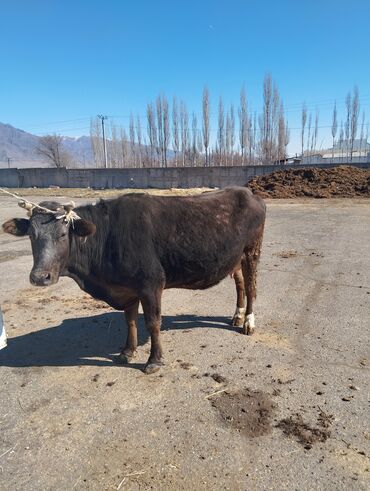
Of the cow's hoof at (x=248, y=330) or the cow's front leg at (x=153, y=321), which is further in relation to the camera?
the cow's hoof at (x=248, y=330)

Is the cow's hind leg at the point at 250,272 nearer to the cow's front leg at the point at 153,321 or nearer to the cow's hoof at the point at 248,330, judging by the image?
the cow's hoof at the point at 248,330

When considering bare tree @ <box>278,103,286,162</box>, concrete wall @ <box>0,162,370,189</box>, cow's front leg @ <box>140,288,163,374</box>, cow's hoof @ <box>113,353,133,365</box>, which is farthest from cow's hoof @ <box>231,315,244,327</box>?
bare tree @ <box>278,103,286,162</box>

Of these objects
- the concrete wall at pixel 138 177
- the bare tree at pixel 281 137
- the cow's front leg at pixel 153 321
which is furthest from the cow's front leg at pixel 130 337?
the bare tree at pixel 281 137

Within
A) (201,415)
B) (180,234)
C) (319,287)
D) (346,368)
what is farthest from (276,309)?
(201,415)

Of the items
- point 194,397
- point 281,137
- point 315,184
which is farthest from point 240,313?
point 281,137

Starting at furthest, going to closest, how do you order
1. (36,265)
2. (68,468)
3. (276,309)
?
(276,309) < (36,265) < (68,468)

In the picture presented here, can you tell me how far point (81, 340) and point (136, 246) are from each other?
167 cm

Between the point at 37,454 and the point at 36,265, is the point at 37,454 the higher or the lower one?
the lower one

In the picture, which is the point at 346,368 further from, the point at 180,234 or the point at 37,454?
the point at 37,454

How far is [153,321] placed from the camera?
4.35 metres

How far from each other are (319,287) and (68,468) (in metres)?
5.24

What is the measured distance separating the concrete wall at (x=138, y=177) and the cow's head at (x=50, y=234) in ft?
99.1

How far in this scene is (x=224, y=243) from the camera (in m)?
4.77

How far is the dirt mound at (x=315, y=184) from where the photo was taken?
23845 mm
